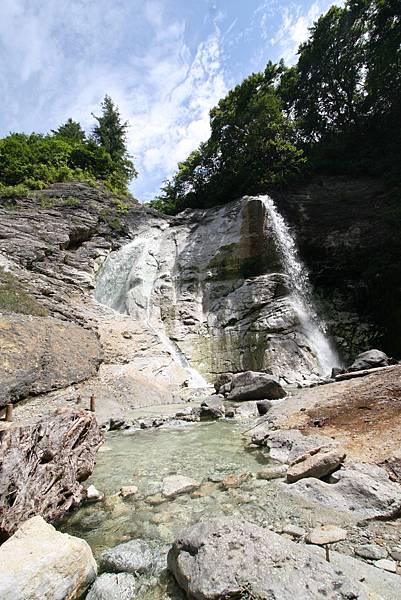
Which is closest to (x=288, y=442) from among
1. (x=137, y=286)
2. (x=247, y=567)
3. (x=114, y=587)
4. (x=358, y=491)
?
(x=358, y=491)

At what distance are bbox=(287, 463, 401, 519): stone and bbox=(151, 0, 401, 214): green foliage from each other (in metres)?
22.4

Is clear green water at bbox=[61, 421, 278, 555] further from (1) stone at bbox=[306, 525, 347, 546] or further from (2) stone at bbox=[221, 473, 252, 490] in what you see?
(1) stone at bbox=[306, 525, 347, 546]

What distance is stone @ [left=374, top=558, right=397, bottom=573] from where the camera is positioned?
7.81 ft

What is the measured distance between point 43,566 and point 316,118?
33538mm

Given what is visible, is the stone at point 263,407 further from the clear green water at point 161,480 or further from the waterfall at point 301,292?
the waterfall at point 301,292

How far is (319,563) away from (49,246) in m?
21.3

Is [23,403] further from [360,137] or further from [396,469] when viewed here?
[360,137]

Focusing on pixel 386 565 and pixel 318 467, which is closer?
pixel 386 565

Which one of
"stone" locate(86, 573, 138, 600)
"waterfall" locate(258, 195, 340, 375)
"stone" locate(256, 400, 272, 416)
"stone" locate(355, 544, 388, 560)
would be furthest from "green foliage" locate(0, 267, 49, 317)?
"stone" locate(355, 544, 388, 560)

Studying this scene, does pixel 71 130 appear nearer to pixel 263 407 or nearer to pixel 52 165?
pixel 52 165

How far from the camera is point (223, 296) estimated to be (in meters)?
18.5

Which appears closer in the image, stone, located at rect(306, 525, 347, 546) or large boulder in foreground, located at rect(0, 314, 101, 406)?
stone, located at rect(306, 525, 347, 546)

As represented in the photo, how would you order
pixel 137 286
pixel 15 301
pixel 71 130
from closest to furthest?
pixel 15 301 < pixel 137 286 < pixel 71 130

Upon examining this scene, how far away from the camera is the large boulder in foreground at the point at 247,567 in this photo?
2018 millimetres
